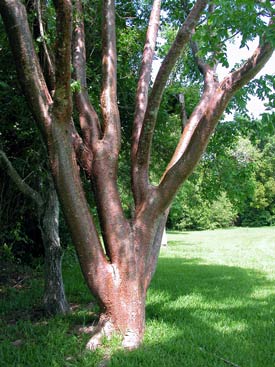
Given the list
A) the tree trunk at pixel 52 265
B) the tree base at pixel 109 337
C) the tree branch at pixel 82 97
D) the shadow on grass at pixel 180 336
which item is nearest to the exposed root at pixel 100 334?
the tree base at pixel 109 337

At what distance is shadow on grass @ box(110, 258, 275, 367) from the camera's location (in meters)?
3.96

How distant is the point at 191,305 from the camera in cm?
636

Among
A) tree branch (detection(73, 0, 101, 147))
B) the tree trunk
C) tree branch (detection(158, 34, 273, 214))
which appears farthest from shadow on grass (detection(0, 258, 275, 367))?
tree branch (detection(73, 0, 101, 147))

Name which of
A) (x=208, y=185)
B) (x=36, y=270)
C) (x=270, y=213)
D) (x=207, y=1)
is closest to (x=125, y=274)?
(x=207, y=1)

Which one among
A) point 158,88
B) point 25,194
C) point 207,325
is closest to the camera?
point 158,88

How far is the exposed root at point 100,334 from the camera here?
420cm

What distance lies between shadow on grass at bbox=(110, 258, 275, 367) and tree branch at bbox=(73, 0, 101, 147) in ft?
7.85

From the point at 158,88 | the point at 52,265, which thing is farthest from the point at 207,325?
the point at 158,88

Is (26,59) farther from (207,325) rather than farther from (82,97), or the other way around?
(207,325)

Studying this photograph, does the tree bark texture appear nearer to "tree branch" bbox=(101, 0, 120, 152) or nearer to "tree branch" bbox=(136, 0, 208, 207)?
"tree branch" bbox=(101, 0, 120, 152)

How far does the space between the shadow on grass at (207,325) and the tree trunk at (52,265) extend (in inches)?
50.4

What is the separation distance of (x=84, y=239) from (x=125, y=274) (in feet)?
1.91

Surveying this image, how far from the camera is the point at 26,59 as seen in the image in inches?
154

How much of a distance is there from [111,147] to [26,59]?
1401mm
